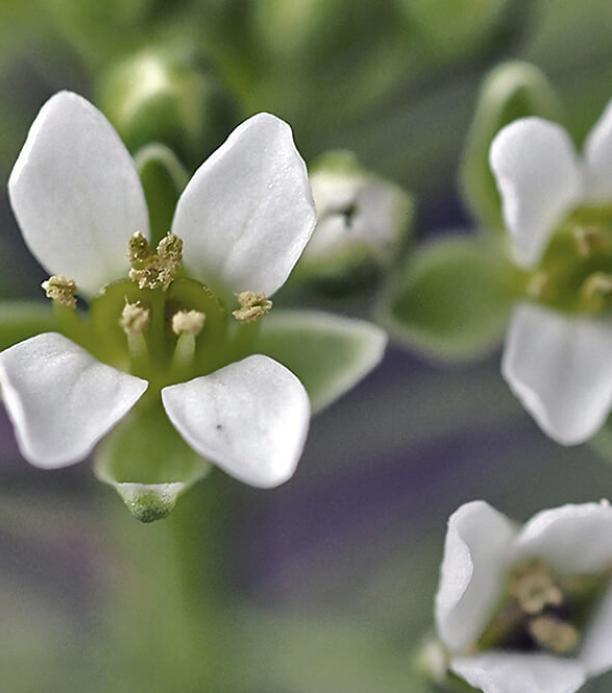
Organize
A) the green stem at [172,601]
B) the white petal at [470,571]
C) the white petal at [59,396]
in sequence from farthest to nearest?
the green stem at [172,601] → the white petal at [470,571] → the white petal at [59,396]

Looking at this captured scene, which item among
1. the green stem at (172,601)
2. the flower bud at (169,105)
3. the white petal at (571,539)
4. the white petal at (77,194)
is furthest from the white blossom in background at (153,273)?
the green stem at (172,601)

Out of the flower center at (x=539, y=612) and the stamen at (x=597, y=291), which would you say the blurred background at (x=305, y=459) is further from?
the flower center at (x=539, y=612)

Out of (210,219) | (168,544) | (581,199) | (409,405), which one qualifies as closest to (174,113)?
(210,219)

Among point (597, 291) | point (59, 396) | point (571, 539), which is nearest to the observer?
point (59, 396)


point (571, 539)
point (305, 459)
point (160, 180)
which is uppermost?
point (160, 180)

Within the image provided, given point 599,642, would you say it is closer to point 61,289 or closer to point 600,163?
point 600,163

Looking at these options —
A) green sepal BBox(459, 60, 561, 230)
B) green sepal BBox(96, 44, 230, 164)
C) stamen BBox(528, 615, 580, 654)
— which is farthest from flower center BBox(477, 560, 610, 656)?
green sepal BBox(96, 44, 230, 164)

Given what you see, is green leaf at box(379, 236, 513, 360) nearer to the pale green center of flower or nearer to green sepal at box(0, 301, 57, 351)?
the pale green center of flower

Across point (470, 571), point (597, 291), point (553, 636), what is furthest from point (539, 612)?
point (597, 291)
